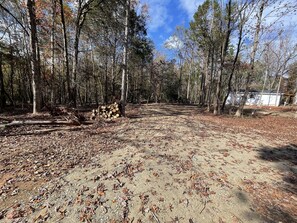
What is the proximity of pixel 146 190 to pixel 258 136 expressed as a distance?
6159 mm

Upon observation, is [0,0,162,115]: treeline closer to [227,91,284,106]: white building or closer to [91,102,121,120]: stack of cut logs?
[91,102,121,120]: stack of cut logs

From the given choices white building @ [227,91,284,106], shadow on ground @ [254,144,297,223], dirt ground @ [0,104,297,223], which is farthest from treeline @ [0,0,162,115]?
white building @ [227,91,284,106]

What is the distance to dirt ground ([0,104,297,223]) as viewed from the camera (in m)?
2.54

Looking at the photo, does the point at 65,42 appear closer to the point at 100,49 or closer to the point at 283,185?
the point at 100,49

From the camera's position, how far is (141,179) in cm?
334

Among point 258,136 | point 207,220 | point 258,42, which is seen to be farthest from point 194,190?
point 258,42

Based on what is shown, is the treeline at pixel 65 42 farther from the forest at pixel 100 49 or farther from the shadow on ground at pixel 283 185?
the shadow on ground at pixel 283 185

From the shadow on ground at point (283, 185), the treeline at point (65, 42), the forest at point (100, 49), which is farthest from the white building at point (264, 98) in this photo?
the shadow on ground at point (283, 185)

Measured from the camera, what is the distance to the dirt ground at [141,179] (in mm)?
2541

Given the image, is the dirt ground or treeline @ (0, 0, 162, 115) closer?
the dirt ground

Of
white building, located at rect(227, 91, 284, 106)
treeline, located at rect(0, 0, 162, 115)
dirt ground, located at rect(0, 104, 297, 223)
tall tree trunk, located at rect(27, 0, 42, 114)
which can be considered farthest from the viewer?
white building, located at rect(227, 91, 284, 106)

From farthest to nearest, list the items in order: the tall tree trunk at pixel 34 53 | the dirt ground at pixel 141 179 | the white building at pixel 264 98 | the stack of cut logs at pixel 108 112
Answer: the white building at pixel 264 98 < the stack of cut logs at pixel 108 112 < the tall tree trunk at pixel 34 53 < the dirt ground at pixel 141 179

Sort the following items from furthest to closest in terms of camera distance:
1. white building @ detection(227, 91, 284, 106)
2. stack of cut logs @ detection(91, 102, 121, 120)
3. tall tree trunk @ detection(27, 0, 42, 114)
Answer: white building @ detection(227, 91, 284, 106) < stack of cut logs @ detection(91, 102, 121, 120) < tall tree trunk @ detection(27, 0, 42, 114)

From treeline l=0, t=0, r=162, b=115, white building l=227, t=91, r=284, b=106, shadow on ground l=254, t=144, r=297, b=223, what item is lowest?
shadow on ground l=254, t=144, r=297, b=223
